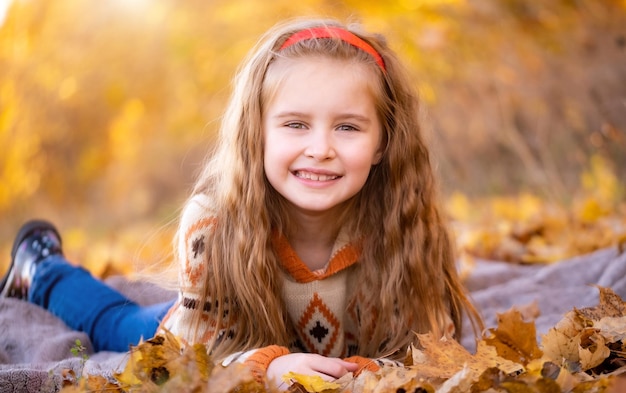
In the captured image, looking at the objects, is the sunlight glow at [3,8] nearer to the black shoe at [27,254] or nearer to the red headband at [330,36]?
the black shoe at [27,254]

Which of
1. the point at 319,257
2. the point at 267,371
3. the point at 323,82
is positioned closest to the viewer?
the point at 267,371

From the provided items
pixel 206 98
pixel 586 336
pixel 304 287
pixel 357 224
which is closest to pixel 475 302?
pixel 357 224

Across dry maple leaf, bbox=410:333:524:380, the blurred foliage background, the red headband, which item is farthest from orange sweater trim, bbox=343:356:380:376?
the blurred foliage background

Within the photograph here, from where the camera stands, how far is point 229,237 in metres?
2.01

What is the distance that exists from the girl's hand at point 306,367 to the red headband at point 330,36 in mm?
883

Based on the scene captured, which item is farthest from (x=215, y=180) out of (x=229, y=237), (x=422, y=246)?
(x=422, y=246)

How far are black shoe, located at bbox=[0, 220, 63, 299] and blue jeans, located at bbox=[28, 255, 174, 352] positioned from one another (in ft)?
0.15

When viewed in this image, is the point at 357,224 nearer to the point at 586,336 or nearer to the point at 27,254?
the point at 586,336

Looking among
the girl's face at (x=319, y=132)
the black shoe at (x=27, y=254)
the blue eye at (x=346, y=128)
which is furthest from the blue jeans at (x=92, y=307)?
the blue eye at (x=346, y=128)

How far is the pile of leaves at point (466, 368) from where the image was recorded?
1.22 metres

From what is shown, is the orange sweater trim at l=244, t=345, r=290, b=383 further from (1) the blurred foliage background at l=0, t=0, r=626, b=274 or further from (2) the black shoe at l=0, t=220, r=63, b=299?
(1) the blurred foliage background at l=0, t=0, r=626, b=274

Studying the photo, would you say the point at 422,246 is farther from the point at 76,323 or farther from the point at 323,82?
the point at 76,323

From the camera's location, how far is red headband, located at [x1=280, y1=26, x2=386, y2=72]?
2037 millimetres

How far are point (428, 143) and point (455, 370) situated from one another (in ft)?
3.37
